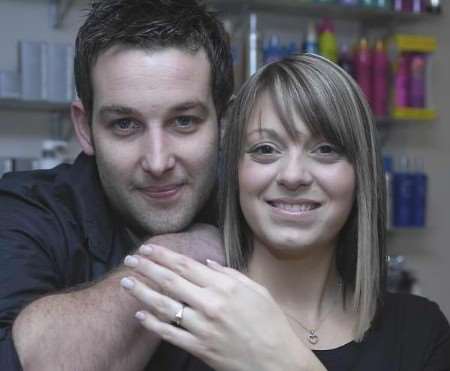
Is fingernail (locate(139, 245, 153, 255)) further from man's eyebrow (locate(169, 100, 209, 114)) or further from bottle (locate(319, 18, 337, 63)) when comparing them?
bottle (locate(319, 18, 337, 63))

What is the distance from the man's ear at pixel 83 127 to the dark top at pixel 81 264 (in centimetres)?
5

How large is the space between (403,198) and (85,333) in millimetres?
2200

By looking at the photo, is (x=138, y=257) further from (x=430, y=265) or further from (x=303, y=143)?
(x=430, y=265)

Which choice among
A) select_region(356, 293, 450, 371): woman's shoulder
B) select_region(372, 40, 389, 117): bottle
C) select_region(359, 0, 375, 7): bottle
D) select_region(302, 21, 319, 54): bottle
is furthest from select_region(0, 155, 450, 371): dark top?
select_region(359, 0, 375, 7): bottle

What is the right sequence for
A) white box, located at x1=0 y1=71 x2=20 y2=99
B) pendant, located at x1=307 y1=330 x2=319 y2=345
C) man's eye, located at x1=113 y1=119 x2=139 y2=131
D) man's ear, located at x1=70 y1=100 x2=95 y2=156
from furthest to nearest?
white box, located at x1=0 y1=71 x2=20 y2=99 → man's ear, located at x1=70 y1=100 x2=95 y2=156 → man's eye, located at x1=113 y1=119 x2=139 y2=131 → pendant, located at x1=307 y1=330 x2=319 y2=345

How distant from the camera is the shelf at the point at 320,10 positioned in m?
2.89

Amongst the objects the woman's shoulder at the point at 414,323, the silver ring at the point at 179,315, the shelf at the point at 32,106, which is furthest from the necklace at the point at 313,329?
the shelf at the point at 32,106

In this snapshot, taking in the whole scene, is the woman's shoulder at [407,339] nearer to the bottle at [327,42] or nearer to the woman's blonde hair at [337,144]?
the woman's blonde hair at [337,144]

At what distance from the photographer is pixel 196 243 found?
49.8 inches

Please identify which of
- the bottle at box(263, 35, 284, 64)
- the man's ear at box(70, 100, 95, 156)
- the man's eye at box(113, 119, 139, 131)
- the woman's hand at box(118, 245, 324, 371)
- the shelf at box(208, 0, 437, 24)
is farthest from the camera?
the shelf at box(208, 0, 437, 24)

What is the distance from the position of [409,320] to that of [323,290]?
6.7 inches

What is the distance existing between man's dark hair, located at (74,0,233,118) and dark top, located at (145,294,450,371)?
536mm

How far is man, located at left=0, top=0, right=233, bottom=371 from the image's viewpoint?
128 cm

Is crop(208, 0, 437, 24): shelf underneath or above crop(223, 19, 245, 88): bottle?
above
